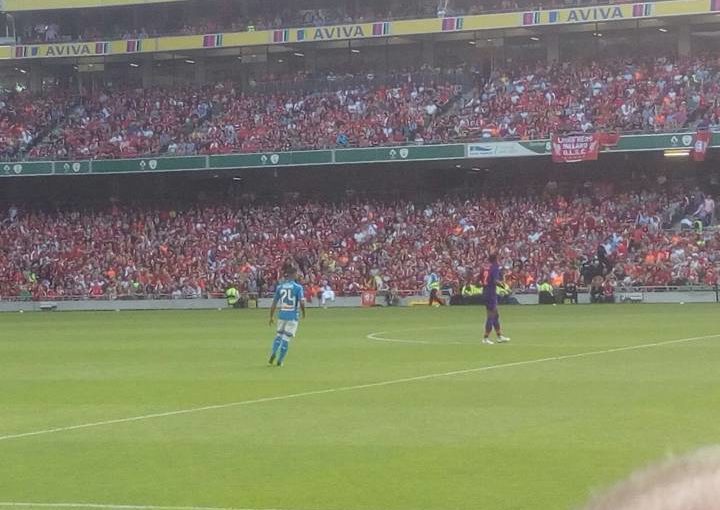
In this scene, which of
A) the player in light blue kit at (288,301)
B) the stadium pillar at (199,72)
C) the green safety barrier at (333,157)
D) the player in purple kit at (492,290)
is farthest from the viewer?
the stadium pillar at (199,72)

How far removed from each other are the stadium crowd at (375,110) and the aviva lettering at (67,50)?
8.09 feet

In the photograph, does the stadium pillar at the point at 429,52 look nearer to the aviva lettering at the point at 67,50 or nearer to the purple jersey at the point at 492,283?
the aviva lettering at the point at 67,50

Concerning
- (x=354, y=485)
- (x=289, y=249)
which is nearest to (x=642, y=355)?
(x=354, y=485)

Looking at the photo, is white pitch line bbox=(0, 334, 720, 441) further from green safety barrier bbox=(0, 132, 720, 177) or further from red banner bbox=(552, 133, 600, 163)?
green safety barrier bbox=(0, 132, 720, 177)

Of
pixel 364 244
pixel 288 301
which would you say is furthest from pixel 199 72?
pixel 288 301

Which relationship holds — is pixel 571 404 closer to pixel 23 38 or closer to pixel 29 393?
pixel 29 393

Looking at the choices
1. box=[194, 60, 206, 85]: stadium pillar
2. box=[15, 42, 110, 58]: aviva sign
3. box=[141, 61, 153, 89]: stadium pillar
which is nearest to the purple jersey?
box=[194, 60, 206, 85]: stadium pillar

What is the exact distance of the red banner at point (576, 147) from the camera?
51500mm

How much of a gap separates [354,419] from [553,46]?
48.8m

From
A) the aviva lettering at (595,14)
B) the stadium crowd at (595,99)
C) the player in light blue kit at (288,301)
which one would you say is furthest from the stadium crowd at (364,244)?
the player in light blue kit at (288,301)

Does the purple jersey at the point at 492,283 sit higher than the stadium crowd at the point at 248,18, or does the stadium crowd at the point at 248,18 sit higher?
the stadium crowd at the point at 248,18

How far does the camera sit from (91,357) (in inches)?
1045

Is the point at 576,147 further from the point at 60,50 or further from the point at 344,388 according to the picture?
the point at 344,388

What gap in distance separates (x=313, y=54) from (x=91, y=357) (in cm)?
4160
